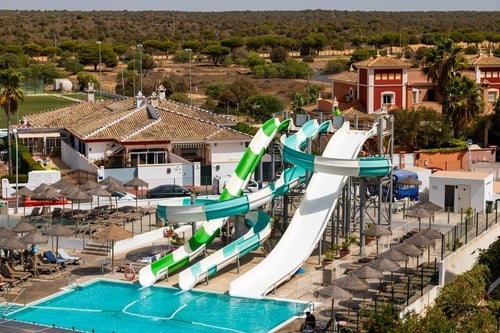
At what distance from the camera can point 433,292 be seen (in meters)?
33.4

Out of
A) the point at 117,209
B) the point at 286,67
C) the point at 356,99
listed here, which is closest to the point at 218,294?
the point at 117,209

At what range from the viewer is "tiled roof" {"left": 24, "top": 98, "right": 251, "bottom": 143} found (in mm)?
58000

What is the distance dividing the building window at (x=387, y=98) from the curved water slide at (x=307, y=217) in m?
25.2

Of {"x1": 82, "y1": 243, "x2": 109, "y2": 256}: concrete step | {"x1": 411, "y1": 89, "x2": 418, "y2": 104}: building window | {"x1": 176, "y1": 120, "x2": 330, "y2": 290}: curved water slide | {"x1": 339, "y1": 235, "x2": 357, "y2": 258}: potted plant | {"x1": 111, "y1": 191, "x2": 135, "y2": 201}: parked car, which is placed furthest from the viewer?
{"x1": 411, "y1": 89, "x2": 418, "y2": 104}: building window

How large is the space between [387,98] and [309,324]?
124 ft

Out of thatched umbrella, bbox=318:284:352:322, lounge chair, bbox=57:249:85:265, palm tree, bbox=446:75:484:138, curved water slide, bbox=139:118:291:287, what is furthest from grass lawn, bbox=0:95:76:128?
thatched umbrella, bbox=318:284:352:322

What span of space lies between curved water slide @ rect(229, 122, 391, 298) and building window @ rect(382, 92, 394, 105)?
25156mm

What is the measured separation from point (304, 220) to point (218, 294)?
5.02 meters

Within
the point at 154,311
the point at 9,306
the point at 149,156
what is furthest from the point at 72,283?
the point at 149,156

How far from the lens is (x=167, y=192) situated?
5125 cm

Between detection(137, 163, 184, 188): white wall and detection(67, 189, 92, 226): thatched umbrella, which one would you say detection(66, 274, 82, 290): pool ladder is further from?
detection(137, 163, 184, 188): white wall

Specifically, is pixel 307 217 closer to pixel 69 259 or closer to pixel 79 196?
pixel 69 259

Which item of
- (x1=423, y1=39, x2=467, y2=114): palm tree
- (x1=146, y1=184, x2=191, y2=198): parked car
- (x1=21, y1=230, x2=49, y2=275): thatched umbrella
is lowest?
(x1=146, y1=184, x2=191, y2=198): parked car

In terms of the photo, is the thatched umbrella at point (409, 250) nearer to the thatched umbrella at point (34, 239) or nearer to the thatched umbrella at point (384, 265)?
the thatched umbrella at point (384, 265)
